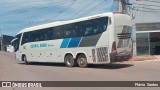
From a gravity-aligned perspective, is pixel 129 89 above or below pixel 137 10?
below

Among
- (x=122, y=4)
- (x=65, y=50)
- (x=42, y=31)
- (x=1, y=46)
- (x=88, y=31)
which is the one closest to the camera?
(x=88, y=31)

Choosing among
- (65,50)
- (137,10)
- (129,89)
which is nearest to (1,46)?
(137,10)

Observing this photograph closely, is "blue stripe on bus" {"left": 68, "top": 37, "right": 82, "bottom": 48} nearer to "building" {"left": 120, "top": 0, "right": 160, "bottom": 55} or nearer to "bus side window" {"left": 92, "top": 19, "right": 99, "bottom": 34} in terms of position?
"bus side window" {"left": 92, "top": 19, "right": 99, "bottom": 34}

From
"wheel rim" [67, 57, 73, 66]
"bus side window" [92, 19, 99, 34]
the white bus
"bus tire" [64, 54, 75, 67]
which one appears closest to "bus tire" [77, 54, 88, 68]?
the white bus

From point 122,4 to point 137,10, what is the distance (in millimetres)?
5310

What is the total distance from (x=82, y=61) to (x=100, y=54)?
1.97 m

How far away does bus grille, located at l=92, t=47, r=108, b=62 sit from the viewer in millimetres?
20406

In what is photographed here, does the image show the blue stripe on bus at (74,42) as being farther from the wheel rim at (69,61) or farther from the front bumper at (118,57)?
the front bumper at (118,57)

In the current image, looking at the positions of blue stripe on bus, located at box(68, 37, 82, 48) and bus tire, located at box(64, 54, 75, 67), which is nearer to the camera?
blue stripe on bus, located at box(68, 37, 82, 48)

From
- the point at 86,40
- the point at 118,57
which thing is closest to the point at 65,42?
the point at 86,40

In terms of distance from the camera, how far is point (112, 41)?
1998cm

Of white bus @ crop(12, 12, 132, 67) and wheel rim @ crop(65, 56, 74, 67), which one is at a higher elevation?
white bus @ crop(12, 12, 132, 67)

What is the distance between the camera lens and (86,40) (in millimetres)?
21734

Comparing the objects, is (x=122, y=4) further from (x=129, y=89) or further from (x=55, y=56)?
(x=129, y=89)
